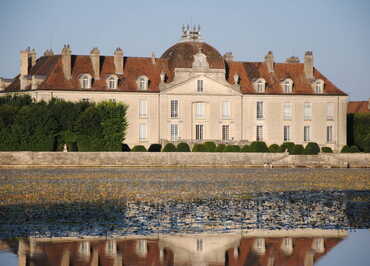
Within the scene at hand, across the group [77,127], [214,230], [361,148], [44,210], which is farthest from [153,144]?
[214,230]

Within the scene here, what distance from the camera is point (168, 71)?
69.2 m

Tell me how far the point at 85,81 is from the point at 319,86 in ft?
64.7

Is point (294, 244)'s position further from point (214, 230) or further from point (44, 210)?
point (44, 210)

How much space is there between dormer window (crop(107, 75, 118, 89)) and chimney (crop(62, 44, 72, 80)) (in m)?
3.05

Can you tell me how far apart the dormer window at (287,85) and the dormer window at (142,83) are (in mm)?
11629

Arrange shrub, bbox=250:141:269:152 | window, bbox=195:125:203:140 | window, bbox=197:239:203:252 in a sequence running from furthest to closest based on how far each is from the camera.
→ window, bbox=195:125:203:140, shrub, bbox=250:141:269:152, window, bbox=197:239:203:252

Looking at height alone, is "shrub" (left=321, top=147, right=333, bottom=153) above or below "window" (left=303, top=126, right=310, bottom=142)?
below

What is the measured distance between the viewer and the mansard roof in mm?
66000

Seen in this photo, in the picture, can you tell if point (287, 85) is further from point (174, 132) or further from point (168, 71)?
point (174, 132)

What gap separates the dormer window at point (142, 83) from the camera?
67.1m

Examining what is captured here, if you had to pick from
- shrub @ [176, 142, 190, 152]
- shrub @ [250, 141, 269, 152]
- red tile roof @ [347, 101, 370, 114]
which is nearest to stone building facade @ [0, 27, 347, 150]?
shrub @ [176, 142, 190, 152]

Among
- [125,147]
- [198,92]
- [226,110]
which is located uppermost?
[198,92]

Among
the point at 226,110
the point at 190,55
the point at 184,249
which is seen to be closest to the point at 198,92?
the point at 226,110

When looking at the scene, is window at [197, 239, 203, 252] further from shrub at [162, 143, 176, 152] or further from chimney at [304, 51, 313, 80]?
chimney at [304, 51, 313, 80]
